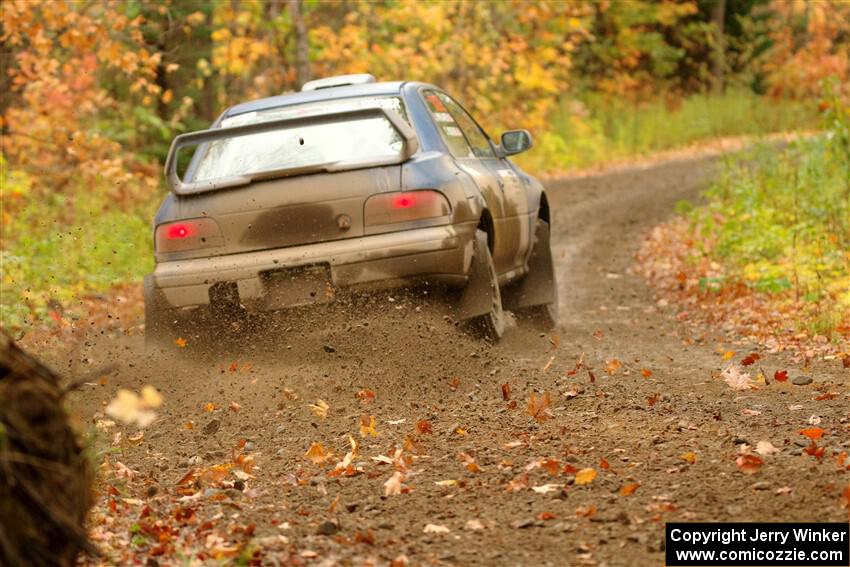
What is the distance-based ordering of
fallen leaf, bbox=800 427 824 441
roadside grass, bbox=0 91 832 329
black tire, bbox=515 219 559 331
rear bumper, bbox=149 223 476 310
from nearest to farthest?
fallen leaf, bbox=800 427 824 441 < rear bumper, bbox=149 223 476 310 < black tire, bbox=515 219 559 331 < roadside grass, bbox=0 91 832 329

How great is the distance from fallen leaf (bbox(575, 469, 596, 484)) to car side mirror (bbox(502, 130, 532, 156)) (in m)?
4.28

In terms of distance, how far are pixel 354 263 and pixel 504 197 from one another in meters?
1.78

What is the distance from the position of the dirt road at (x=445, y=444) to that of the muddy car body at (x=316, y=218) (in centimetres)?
30

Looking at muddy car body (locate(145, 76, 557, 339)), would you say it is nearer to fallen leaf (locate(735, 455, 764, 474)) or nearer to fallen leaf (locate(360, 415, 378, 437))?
fallen leaf (locate(360, 415, 378, 437))

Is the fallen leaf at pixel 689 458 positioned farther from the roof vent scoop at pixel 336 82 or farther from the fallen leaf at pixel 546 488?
the roof vent scoop at pixel 336 82

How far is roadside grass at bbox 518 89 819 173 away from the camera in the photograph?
2742 cm

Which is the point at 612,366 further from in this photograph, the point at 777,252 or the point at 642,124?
the point at 642,124

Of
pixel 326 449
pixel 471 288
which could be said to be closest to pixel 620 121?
pixel 471 288

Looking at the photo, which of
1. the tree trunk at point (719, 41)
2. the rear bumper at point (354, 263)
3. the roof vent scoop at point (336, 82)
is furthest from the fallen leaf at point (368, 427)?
the tree trunk at point (719, 41)

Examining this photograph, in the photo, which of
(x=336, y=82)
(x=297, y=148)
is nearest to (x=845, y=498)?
(x=297, y=148)

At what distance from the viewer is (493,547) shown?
446 cm

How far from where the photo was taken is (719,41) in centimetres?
3438

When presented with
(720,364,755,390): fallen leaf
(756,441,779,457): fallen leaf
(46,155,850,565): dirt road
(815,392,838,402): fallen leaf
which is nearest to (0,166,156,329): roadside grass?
(46,155,850,565): dirt road

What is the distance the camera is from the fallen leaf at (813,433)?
554 cm
